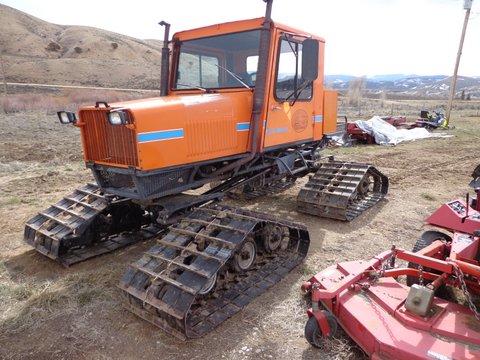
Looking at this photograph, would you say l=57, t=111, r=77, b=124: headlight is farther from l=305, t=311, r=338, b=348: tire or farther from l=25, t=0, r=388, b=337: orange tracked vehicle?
l=305, t=311, r=338, b=348: tire

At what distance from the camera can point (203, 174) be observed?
5.15 metres

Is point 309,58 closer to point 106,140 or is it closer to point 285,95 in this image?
point 285,95

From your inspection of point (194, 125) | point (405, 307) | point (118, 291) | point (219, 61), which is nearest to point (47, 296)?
point (118, 291)

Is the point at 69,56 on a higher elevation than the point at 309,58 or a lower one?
higher

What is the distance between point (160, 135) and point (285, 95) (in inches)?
85.9

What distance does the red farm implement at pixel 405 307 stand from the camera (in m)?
2.79

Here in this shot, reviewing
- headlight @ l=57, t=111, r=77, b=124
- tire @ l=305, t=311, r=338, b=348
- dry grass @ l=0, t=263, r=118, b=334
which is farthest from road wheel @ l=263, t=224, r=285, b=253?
headlight @ l=57, t=111, r=77, b=124

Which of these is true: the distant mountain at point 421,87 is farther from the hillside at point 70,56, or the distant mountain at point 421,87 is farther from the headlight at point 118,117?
the headlight at point 118,117

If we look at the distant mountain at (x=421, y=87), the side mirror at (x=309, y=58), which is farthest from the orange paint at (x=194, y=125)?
the distant mountain at (x=421, y=87)

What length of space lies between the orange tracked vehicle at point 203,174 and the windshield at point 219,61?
0.7 inches

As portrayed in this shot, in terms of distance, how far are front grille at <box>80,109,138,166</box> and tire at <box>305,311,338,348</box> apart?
7.98 ft

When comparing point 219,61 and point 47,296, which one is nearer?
point 47,296

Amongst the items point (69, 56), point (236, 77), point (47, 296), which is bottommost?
point (47, 296)

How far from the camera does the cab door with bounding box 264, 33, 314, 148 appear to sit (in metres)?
5.39
